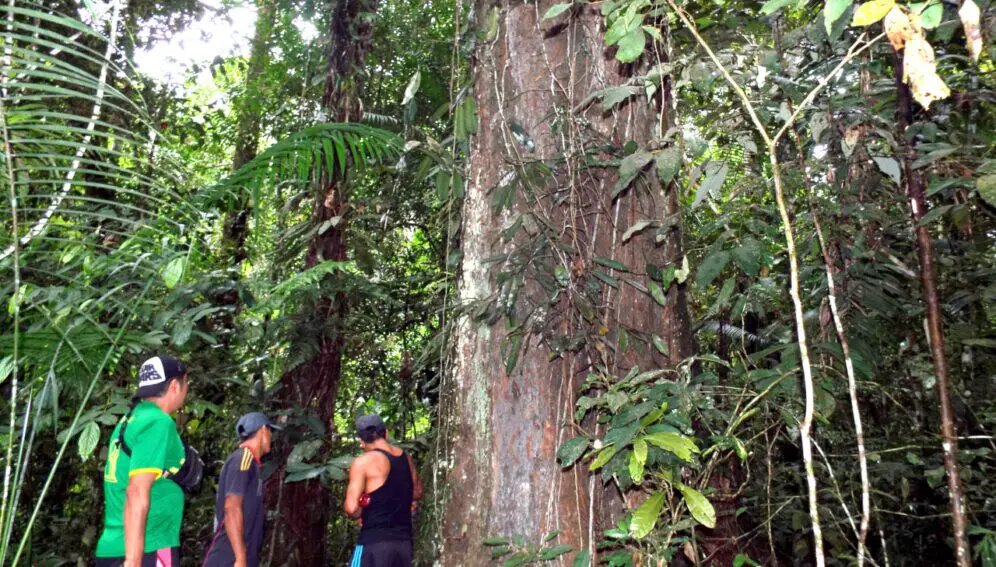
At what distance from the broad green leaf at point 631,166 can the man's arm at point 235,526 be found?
2.64 metres

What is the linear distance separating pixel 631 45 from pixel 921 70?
740 millimetres

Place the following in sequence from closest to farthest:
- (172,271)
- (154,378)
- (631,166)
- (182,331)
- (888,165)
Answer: (631,166) → (888,165) → (172,271) → (154,378) → (182,331)

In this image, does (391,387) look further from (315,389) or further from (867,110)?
(867,110)

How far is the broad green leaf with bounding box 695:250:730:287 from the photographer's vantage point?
2.27m

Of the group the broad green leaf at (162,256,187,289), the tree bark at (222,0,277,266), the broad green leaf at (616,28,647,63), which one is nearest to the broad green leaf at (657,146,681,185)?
the broad green leaf at (616,28,647,63)

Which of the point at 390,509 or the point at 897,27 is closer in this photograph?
the point at 897,27

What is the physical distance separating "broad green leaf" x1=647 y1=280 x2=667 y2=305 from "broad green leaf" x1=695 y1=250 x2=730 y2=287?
13cm

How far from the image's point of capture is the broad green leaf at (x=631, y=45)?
6.13 feet

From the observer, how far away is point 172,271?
291cm

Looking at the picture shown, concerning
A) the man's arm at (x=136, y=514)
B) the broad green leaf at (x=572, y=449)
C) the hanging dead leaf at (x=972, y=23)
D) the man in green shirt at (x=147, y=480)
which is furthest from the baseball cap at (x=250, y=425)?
the hanging dead leaf at (x=972, y=23)

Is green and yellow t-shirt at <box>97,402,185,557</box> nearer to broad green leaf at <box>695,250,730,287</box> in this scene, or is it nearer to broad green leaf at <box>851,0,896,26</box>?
broad green leaf at <box>695,250,730,287</box>

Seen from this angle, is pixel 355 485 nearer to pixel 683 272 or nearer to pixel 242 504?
pixel 242 504

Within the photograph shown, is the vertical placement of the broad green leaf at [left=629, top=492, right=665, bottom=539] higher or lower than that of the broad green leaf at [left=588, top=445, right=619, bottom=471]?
lower

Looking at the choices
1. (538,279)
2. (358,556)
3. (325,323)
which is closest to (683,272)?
(538,279)
